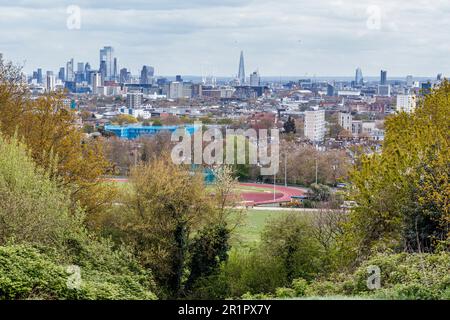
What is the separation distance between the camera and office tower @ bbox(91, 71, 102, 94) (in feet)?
488

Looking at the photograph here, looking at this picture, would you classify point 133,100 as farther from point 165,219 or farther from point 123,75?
point 165,219

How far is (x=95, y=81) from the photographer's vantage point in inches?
6024

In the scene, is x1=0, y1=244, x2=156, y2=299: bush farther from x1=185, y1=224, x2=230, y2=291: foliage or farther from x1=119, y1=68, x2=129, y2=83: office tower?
x1=119, y1=68, x2=129, y2=83: office tower

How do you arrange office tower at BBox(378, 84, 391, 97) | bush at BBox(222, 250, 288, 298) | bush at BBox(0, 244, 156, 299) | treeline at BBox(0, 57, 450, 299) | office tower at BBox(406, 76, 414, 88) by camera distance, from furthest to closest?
office tower at BBox(378, 84, 391, 97) → office tower at BBox(406, 76, 414, 88) → bush at BBox(222, 250, 288, 298) → treeline at BBox(0, 57, 450, 299) → bush at BBox(0, 244, 156, 299)

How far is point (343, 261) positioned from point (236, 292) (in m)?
2.88

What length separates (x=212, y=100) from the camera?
6703 inches

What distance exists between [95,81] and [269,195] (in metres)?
109

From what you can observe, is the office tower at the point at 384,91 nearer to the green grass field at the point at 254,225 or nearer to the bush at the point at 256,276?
the green grass field at the point at 254,225

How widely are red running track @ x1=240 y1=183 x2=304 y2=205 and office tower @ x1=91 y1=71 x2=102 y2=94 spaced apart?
99367 millimetres

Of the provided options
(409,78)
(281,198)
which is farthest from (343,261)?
(409,78)

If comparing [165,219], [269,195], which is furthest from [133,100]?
[165,219]

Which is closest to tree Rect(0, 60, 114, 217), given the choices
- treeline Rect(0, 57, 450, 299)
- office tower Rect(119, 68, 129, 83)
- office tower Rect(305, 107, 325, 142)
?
treeline Rect(0, 57, 450, 299)

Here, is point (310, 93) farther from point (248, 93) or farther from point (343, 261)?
point (343, 261)
